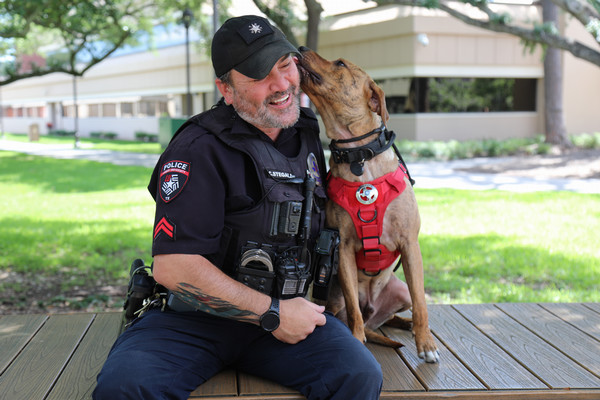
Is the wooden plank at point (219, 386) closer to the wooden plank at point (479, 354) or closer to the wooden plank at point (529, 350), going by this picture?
the wooden plank at point (479, 354)

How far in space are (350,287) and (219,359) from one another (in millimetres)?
726

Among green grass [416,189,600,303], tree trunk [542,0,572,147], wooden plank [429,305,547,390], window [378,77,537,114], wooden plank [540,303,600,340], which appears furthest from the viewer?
window [378,77,537,114]

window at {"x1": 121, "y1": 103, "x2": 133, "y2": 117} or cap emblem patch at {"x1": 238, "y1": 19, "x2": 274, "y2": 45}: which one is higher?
window at {"x1": 121, "y1": 103, "x2": 133, "y2": 117}

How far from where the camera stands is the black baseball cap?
254 centimetres

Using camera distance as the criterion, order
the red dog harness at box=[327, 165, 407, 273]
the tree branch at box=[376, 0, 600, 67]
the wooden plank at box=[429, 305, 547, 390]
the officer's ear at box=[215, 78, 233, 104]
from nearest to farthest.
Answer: the wooden plank at box=[429, 305, 547, 390], the officer's ear at box=[215, 78, 233, 104], the red dog harness at box=[327, 165, 407, 273], the tree branch at box=[376, 0, 600, 67]

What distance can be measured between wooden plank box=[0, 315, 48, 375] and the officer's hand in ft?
4.28

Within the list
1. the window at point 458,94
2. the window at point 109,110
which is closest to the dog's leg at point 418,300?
the window at point 458,94

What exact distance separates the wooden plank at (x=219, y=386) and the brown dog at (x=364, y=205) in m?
0.66

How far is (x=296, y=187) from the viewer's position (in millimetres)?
2625

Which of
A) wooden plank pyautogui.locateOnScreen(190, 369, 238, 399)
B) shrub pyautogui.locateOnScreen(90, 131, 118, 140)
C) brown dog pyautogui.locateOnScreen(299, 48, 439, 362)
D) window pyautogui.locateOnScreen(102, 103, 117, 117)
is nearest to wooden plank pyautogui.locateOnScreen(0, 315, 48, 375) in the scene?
wooden plank pyautogui.locateOnScreen(190, 369, 238, 399)

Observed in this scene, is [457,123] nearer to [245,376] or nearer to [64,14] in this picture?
[64,14]

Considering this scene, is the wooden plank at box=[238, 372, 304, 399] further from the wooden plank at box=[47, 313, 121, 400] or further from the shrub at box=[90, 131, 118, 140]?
the shrub at box=[90, 131, 118, 140]

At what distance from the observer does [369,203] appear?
2775mm

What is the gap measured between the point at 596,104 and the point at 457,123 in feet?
17.3
